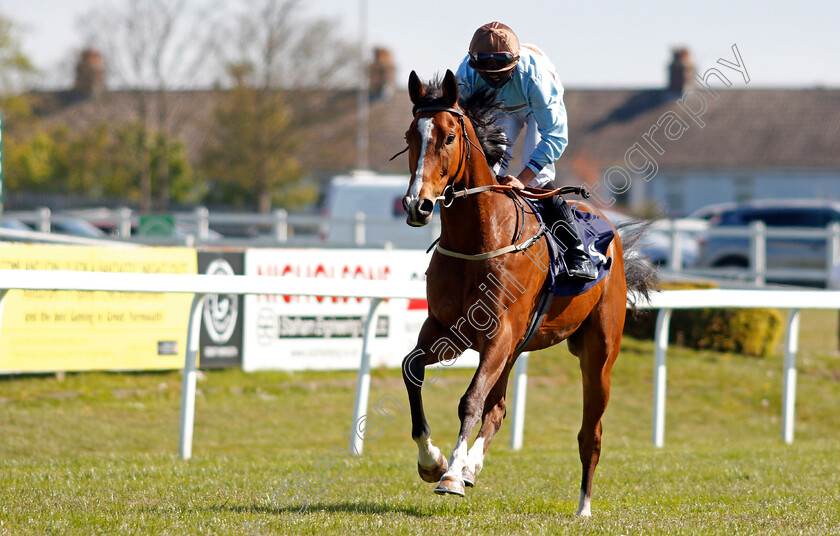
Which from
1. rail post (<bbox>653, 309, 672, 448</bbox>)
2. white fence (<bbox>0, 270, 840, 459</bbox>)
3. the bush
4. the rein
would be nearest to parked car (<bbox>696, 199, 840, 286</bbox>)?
the bush

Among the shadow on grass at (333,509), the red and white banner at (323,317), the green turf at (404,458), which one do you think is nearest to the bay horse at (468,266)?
the shadow on grass at (333,509)

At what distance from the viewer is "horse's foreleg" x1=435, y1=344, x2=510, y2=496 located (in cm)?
440

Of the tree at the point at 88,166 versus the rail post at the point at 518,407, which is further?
the tree at the point at 88,166

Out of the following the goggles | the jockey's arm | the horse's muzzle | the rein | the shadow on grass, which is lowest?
the shadow on grass

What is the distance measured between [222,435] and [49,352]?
182 cm

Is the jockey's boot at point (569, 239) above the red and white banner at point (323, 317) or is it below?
above

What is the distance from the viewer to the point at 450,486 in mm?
4340

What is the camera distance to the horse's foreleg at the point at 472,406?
4398mm

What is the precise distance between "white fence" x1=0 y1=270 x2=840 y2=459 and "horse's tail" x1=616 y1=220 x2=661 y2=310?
1.67 metres

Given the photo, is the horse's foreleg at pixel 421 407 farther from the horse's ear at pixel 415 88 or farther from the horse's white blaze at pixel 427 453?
the horse's ear at pixel 415 88

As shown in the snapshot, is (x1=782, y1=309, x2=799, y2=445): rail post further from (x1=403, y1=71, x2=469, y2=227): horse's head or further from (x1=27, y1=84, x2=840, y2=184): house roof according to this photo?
→ (x1=27, y1=84, x2=840, y2=184): house roof

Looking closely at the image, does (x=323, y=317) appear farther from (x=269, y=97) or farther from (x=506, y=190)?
(x=269, y=97)

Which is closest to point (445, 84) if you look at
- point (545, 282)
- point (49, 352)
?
point (545, 282)

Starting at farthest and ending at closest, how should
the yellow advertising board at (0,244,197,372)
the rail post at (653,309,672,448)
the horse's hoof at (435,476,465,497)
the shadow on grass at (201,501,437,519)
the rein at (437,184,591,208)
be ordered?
1. the yellow advertising board at (0,244,197,372)
2. the rail post at (653,309,672,448)
3. the shadow on grass at (201,501,437,519)
4. the rein at (437,184,591,208)
5. the horse's hoof at (435,476,465,497)
